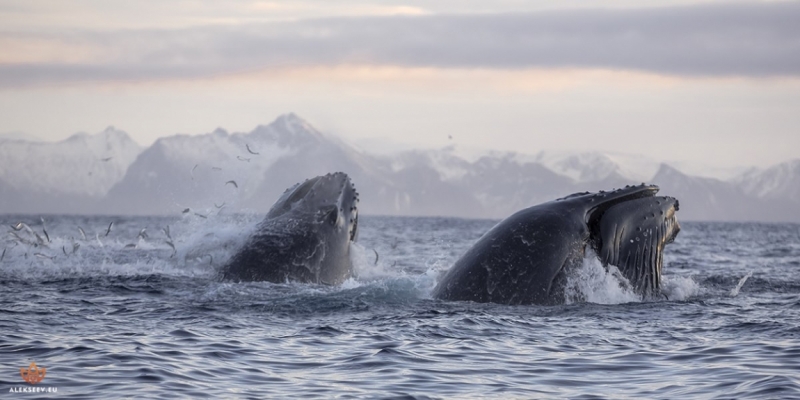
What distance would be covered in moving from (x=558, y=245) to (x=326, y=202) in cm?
420

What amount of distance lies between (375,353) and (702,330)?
3.78 meters

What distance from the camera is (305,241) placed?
14.2m

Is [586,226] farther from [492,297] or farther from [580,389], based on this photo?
[580,389]

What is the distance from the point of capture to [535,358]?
1009 cm

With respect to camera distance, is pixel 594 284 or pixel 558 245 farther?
pixel 594 284

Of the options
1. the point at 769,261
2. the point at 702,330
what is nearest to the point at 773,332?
the point at 702,330

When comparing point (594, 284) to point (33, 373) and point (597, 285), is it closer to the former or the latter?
point (597, 285)

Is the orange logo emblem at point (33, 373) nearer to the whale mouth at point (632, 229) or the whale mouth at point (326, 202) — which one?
the whale mouth at point (326, 202)

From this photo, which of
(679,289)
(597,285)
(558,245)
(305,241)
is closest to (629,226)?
(597,285)

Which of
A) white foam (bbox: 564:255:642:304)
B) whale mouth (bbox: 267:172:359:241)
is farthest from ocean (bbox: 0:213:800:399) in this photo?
whale mouth (bbox: 267:172:359:241)

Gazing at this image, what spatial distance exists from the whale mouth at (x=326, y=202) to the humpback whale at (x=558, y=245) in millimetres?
2670

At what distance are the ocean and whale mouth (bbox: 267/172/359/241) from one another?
763 mm

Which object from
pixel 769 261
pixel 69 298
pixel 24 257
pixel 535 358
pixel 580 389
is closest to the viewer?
pixel 580 389

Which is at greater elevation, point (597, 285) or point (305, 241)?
point (305, 241)
